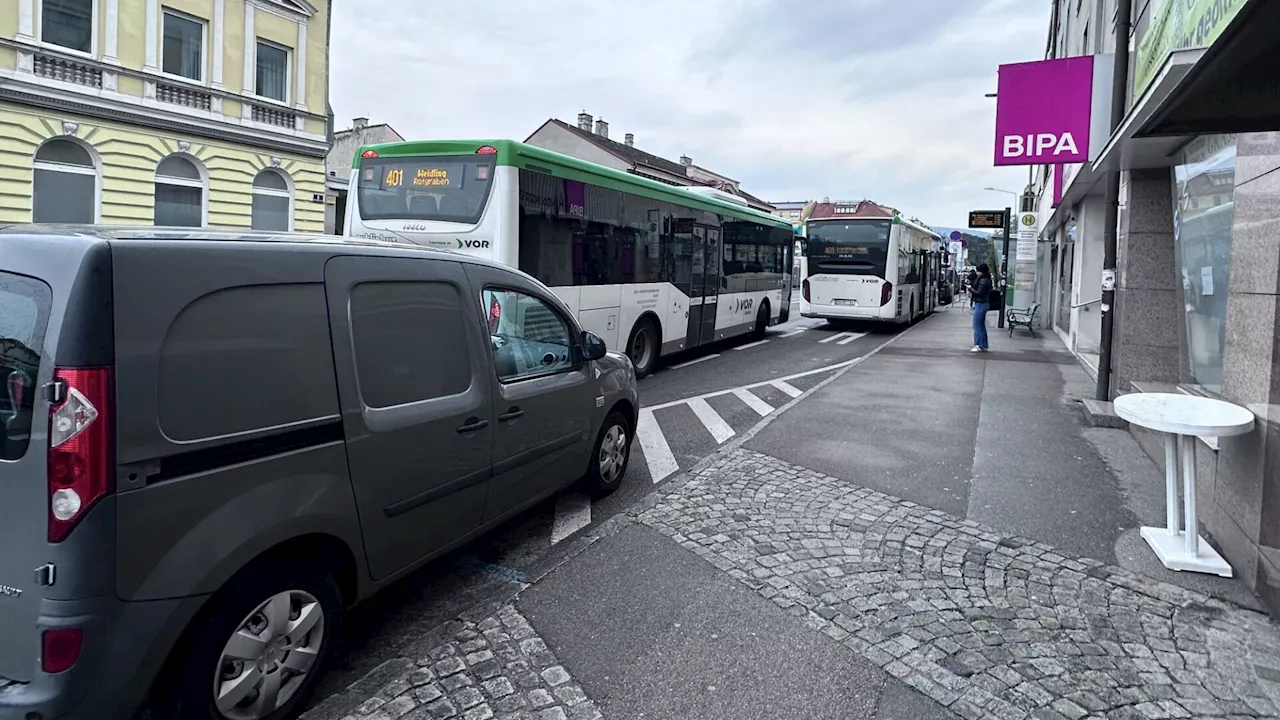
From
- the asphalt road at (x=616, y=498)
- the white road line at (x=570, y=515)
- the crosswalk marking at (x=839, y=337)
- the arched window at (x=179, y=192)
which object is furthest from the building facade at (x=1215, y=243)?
the arched window at (x=179, y=192)

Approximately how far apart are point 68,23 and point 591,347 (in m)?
21.7

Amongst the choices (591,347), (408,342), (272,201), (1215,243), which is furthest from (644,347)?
(272,201)

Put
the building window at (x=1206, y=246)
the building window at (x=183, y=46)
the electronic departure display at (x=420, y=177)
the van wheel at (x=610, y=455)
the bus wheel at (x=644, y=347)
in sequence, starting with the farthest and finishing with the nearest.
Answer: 1. the building window at (x=183, y=46)
2. the bus wheel at (x=644, y=347)
3. the electronic departure display at (x=420, y=177)
4. the van wheel at (x=610, y=455)
5. the building window at (x=1206, y=246)

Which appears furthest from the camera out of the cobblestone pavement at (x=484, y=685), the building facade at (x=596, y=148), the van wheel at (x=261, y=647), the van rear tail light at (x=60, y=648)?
the building facade at (x=596, y=148)

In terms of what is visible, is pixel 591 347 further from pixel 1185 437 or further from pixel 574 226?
pixel 574 226

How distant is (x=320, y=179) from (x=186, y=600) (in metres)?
25.9

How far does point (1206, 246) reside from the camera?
18.5 ft

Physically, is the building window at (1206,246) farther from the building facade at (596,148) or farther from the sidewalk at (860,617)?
the building facade at (596,148)

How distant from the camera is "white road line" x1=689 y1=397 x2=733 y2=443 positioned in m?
7.95

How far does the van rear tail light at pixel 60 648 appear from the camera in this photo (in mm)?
2320

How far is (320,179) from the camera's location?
2584 cm

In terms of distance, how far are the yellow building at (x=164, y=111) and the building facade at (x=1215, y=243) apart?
72.8 ft

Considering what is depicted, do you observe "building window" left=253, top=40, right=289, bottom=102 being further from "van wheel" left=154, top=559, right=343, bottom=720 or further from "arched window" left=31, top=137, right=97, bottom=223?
"van wheel" left=154, top=559, right=343, bottom=720

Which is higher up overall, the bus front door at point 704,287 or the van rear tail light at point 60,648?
the bus front door at point 704,287
